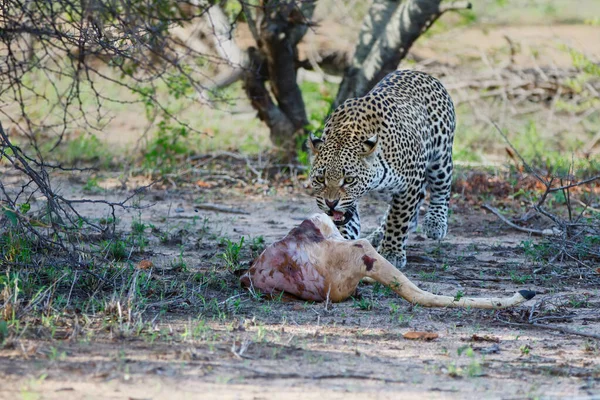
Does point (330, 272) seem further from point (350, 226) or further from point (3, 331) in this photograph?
point (3, 331)

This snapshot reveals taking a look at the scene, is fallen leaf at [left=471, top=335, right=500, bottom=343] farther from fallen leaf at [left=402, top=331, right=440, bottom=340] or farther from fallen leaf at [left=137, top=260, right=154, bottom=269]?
fallen leaf at [left=137, top=260, right=154, bottom=269]

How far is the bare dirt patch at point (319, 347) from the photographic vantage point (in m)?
4.04

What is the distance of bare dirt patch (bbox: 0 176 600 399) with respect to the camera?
4043mm

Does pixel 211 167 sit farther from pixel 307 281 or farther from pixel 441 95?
pixel 307 281

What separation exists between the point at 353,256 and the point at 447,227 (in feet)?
10.9

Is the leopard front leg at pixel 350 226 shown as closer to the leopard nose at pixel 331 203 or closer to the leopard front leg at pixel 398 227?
the leopard front leg at pixel 398 227

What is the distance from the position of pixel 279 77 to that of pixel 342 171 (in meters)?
4.44

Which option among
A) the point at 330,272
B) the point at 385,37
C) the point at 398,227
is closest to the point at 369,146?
the point at 398,227

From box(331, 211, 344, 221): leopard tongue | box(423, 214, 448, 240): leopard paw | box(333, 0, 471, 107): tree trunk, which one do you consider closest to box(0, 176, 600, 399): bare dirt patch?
box(331, 211, 344, 221): leopard tongue

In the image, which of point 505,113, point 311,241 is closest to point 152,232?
point 311,241

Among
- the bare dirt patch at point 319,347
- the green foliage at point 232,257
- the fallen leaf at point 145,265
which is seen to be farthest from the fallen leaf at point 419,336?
the fallen leaf at point 145,265

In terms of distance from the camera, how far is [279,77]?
11164mm

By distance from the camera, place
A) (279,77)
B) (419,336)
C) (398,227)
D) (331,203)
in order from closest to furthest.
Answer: (419,336) → (331,203) → (398,227) → (279,77)

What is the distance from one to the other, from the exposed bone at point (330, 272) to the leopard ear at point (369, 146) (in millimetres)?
1390
